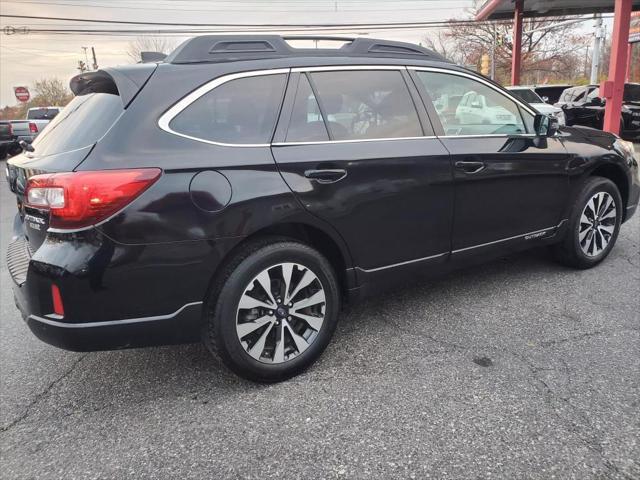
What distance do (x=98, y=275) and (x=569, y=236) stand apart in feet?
11.8

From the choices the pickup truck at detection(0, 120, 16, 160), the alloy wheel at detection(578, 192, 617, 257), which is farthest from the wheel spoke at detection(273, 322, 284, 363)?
the pickup truck at detection(0, 120, 16, 160)

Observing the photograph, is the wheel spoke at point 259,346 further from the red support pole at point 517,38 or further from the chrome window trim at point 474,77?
the red support pole at point 517,38

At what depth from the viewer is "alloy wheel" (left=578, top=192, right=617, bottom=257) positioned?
4.28m

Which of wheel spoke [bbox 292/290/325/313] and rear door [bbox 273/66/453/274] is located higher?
rear door [bbox 273/66/453/274]

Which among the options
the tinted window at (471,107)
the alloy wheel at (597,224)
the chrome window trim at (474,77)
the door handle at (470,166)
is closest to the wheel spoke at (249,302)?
the door handle at (470,166)

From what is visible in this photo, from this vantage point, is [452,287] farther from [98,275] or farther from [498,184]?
[98,275]

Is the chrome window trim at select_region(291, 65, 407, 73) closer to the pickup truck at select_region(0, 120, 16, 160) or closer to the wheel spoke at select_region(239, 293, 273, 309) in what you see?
the wheel spoke at select_region(239, 293, 273, 309)

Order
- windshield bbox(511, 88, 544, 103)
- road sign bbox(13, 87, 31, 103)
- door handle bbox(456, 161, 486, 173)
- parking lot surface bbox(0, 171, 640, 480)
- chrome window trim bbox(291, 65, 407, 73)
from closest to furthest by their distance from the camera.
Answer: parking lot surface bbox(0, 171, 640, 480)
chrome window trim bbox(291, 65, 407, 73)
door handle bbox(456, 161, 486, 173)
windshield bbox(511, 88, 544, 103)
road sign bbox(13, 87, 31, 103)

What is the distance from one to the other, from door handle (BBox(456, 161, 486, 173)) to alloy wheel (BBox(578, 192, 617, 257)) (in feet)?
4.42

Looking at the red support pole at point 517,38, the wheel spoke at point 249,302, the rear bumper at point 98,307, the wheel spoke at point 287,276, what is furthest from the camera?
the red support pole at point 517,38

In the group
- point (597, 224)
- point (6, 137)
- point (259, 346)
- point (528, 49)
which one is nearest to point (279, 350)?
point (259, 346)

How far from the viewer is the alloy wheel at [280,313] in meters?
2.68

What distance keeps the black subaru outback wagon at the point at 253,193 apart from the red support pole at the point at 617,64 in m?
10.1

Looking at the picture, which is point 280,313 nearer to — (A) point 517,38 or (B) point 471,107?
(B) point 471,107
